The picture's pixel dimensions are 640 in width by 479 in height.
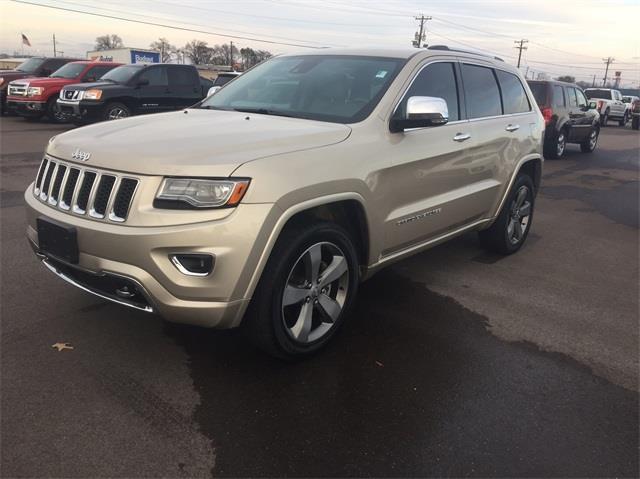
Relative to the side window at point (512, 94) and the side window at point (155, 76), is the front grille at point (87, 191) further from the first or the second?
the side window at point (155, 76)

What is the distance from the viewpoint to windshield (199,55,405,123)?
148 inches

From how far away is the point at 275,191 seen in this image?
111 inches

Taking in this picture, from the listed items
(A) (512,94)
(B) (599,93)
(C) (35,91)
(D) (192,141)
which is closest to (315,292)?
(D) (192,141)

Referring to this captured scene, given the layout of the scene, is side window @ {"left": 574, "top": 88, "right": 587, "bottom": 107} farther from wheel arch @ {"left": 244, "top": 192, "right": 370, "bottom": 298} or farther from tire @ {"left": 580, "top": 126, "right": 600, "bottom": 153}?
wheel arch @ {"left": 244, "top": 192, "right": 370, "bottom": 298}

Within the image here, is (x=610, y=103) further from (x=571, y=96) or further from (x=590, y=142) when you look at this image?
(x=571, y=96)

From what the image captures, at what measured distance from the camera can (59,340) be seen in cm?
348

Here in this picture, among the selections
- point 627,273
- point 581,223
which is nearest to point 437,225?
point 627,273

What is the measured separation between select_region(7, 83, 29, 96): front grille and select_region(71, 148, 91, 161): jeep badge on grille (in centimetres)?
1556

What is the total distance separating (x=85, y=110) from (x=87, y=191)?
11.8 meters

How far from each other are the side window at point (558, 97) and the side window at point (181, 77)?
9.30m

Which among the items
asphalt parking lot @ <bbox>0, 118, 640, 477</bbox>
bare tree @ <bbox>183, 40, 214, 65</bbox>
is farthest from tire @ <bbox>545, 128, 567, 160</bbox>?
bare tree @ <bbox>183, 40, 214, 65</bbox>

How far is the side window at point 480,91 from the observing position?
4645mm

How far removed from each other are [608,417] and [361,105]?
7.76 ft

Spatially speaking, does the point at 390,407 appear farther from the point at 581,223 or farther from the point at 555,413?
the point at 581,223
